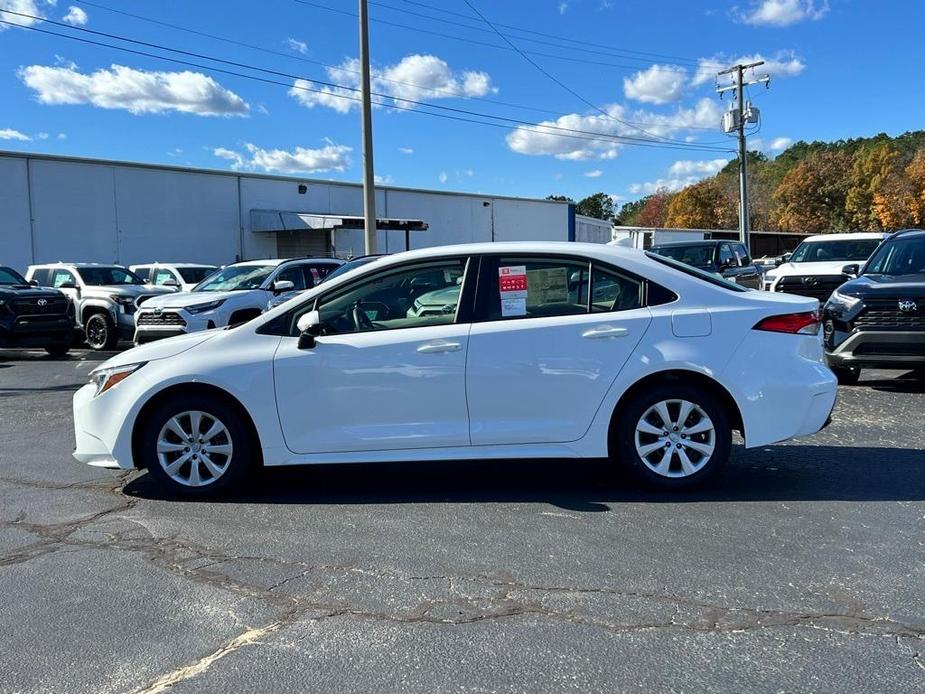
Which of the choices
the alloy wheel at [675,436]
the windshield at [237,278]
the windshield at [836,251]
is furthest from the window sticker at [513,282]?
the windshield at [836,251]

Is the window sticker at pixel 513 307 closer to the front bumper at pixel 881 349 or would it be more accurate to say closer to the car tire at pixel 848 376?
the front bumper at pixel 881 349

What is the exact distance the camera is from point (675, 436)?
5.14 metres

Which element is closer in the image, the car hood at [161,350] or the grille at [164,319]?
the car hood at [161,350]

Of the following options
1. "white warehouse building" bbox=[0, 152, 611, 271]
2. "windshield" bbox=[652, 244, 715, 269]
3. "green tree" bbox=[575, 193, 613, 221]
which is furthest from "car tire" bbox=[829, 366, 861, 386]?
"green tree" bbox=[575, 193, 613, 221]

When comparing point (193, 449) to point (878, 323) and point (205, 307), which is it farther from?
point (205, 307)

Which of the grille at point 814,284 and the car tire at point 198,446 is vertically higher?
the grille at point 814,284

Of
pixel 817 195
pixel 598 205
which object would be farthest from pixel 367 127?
pixel 598 205

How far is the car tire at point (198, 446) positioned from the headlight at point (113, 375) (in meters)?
0.32

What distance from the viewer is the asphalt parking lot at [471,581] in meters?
3.09

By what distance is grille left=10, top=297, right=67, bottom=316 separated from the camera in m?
14.0

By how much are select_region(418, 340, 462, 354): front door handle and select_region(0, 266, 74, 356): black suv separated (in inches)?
460

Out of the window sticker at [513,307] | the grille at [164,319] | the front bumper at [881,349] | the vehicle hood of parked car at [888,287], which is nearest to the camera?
the window sticker at [513,307]

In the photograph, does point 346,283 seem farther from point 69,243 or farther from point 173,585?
point 69,243

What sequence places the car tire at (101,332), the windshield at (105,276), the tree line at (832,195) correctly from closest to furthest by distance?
the car tire at (101,332) → the windshield at (105,276) → the tree line at (832,195)
